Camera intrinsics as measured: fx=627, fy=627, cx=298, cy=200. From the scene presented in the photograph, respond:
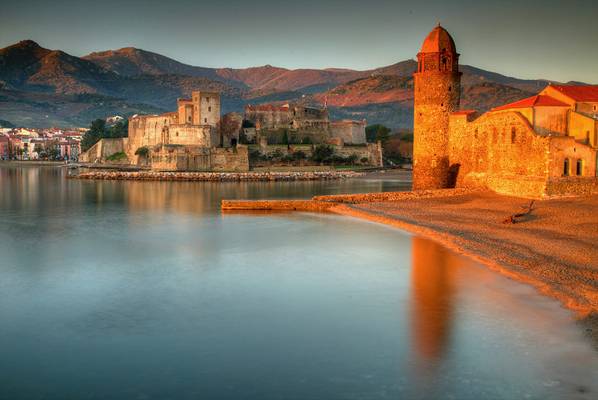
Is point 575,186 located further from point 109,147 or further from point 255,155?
point 109,147

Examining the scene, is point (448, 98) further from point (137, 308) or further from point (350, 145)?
point (350, 145)

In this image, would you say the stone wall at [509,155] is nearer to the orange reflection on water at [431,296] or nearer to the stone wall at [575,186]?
the stone wall at [575,186]

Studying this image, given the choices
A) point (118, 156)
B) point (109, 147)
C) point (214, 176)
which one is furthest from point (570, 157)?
point (109, 147)

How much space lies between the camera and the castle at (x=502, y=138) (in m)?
14.9

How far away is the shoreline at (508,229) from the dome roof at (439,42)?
4408 millimetres

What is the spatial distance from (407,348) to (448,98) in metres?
14.1

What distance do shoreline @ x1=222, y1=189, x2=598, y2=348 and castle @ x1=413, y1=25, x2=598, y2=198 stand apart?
1.92 feet

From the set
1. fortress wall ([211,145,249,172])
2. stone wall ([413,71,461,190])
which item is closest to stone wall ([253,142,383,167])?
fortress wall ([211,145,249,172])

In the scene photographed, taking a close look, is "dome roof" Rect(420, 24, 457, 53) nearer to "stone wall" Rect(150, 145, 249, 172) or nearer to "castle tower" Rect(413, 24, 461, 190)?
"castle tower" Rect(413, 24, 461, 190)

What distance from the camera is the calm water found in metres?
5.48

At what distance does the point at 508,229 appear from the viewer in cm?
1258

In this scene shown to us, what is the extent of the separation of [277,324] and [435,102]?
1356 cm

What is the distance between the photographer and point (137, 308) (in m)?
7.93

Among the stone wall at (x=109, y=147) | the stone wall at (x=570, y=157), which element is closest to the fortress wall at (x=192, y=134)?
the stone wall at (x=109, y=147)
